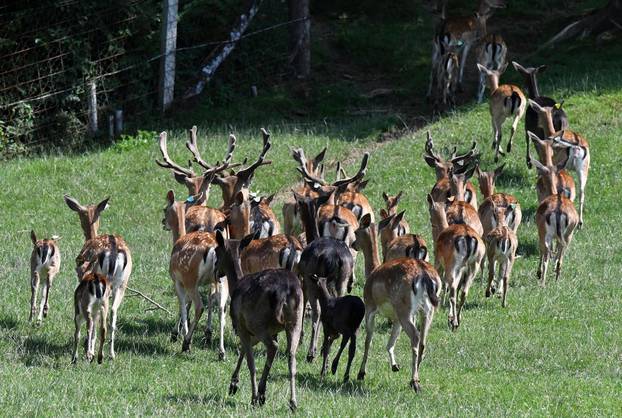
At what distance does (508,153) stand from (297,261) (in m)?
8.29

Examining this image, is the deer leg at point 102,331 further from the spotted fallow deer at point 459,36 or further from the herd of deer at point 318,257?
the spotted fallow deer at point 459,36

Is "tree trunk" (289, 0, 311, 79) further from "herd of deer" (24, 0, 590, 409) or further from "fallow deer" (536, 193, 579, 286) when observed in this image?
"fallow deer" (536, 193, 579, 286)

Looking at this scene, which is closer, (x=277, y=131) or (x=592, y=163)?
(x=592, y=163)

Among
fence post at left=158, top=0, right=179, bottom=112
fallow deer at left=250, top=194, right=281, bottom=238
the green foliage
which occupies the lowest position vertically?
fallow deer at left=250, top=194, right=281, bottom=238

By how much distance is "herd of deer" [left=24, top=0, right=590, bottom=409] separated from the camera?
10000mm

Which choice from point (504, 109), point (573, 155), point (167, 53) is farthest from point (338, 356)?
point (167, 53)

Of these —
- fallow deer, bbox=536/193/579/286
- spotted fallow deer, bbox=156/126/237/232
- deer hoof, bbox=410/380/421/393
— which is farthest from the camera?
fallow deer, bbox=536/193/579/286

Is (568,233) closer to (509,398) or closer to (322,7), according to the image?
(509,398)

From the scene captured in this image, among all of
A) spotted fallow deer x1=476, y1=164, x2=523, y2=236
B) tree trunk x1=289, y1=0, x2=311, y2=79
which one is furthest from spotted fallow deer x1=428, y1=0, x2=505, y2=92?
spotted fallow deer x1=476, y1=164, x2=523, y2=236

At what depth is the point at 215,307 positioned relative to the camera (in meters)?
14.0

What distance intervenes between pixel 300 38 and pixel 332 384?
47.1 feet

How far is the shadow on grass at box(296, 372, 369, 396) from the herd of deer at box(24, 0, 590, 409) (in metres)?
0.12

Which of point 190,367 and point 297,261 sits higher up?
point 297,261

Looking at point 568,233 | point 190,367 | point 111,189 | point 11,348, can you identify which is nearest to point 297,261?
point 190,367
